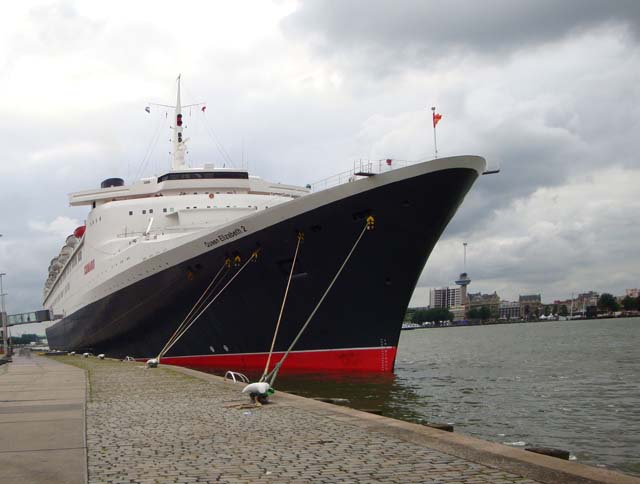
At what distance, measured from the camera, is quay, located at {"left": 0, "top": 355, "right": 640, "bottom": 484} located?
568cm

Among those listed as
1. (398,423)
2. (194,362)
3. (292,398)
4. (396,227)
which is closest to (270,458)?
(398,423)

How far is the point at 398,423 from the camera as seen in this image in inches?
330

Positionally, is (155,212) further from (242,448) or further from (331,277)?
(242,448)

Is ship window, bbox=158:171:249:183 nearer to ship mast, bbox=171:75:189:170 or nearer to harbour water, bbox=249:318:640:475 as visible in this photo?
ship mast, bbox=171:75:189:170

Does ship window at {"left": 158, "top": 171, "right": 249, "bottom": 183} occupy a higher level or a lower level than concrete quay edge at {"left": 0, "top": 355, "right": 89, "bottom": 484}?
higher

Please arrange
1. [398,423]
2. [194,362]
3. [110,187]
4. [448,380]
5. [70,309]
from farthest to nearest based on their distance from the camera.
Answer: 1. [70,309]
2. [110,187]
3. [194,362]
4. [448,380]
5. [398,423]

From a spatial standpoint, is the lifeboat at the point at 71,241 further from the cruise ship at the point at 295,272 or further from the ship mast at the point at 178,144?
the cruise ship at the point at 295,272

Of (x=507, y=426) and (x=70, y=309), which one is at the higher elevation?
(x=70, y=309)

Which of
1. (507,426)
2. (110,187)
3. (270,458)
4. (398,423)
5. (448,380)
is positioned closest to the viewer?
(270,458)

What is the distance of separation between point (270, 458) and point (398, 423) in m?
2.44

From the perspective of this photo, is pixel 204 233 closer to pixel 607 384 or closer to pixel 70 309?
pixel 607 384

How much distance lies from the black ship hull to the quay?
355 inches

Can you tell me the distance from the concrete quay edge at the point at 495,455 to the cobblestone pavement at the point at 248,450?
0.16m

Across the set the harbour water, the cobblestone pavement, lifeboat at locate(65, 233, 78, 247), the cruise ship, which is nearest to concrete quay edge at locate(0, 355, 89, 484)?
the cobblestone pavement
